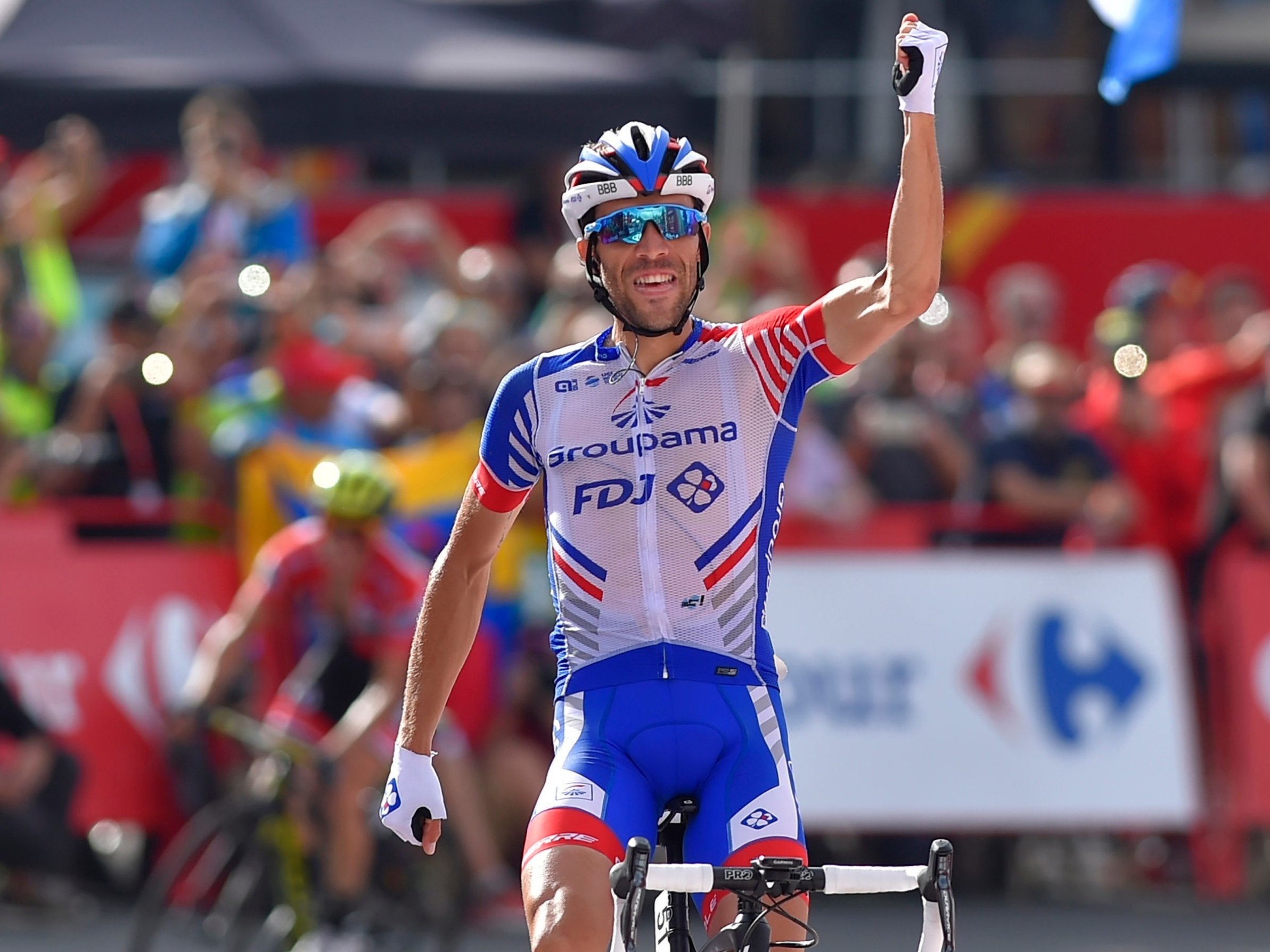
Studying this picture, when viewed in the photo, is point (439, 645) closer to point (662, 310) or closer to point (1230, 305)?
point (662, 310)

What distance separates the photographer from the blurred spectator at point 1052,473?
11.1 metres

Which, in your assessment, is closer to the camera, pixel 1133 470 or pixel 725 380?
pixel 725 380

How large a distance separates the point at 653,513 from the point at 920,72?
1.17m

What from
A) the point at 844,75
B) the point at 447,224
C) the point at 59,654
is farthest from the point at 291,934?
the point at 844,75

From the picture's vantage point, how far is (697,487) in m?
5.29

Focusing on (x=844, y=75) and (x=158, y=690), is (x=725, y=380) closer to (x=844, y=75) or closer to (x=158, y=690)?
(x=158, y=690)

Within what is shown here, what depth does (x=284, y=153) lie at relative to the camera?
14.4 metres

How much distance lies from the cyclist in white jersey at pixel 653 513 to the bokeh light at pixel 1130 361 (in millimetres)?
6544

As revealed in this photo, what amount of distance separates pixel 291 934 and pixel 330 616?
4.42ft

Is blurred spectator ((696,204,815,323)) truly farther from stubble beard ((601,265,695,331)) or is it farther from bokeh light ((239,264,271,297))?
stubble beard ((601,265,695,331))

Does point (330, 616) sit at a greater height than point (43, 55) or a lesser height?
lesser

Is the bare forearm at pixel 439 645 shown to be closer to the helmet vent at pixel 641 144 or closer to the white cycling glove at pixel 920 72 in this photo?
the helmet vent at pixel 641 144

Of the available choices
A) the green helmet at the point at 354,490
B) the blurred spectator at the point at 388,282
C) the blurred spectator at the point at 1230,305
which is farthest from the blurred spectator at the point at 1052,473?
the green helmet at the point at 354,490

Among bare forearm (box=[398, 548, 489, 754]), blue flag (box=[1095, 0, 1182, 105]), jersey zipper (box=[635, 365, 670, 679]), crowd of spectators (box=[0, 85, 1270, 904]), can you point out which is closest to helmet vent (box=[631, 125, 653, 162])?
jersey zipper (box=[635, 365, 670, 679])
